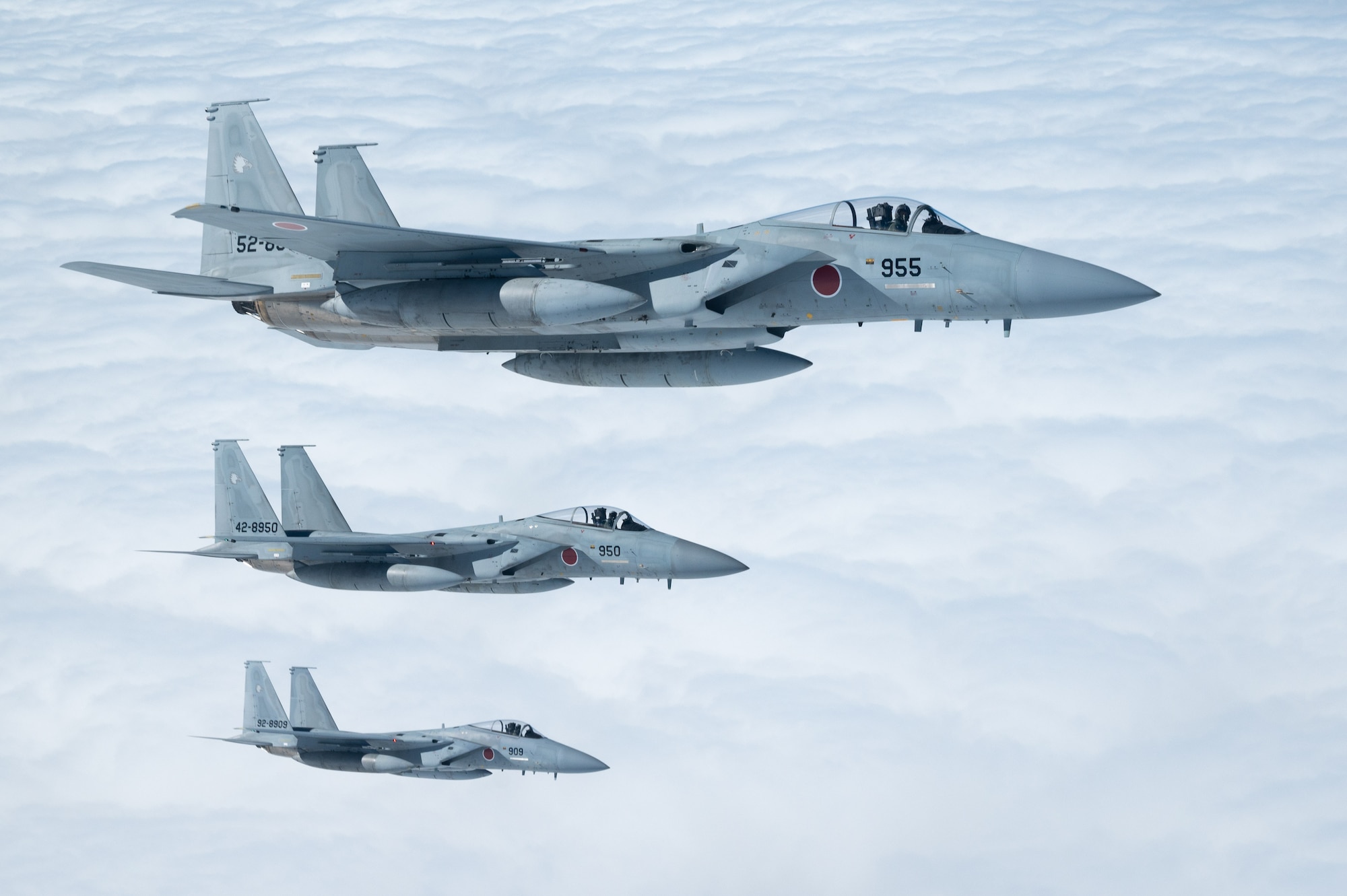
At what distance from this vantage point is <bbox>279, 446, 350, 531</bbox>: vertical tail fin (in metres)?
39.7

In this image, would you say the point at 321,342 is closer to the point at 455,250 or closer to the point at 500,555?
the point at 455,250

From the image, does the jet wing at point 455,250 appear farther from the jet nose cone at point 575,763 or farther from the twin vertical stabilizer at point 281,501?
the jet nose cone at point 575,763

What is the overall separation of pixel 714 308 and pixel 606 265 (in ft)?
6.50

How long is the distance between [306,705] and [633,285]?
20.3 m

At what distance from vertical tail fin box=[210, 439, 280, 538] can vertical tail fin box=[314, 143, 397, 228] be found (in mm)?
8892

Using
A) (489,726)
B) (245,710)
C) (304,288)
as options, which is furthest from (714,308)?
(245,710)

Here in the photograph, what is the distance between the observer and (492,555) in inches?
1471

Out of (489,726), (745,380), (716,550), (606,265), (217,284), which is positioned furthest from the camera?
(489,726)

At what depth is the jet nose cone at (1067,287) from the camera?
1021 inches

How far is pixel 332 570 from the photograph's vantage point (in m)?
37.3

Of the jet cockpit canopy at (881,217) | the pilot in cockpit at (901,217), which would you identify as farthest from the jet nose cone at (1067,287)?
the pilot in cockpit at (901,217)

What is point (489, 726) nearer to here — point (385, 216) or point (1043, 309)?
point (385, 216)

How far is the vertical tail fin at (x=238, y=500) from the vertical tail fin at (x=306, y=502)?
49 cm

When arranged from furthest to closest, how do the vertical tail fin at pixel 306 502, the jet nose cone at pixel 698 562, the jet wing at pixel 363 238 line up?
the vertical tail fin at pixel 306 502, the jet nose cone at pixel 698 562, the jet wing at pixel 363 238
